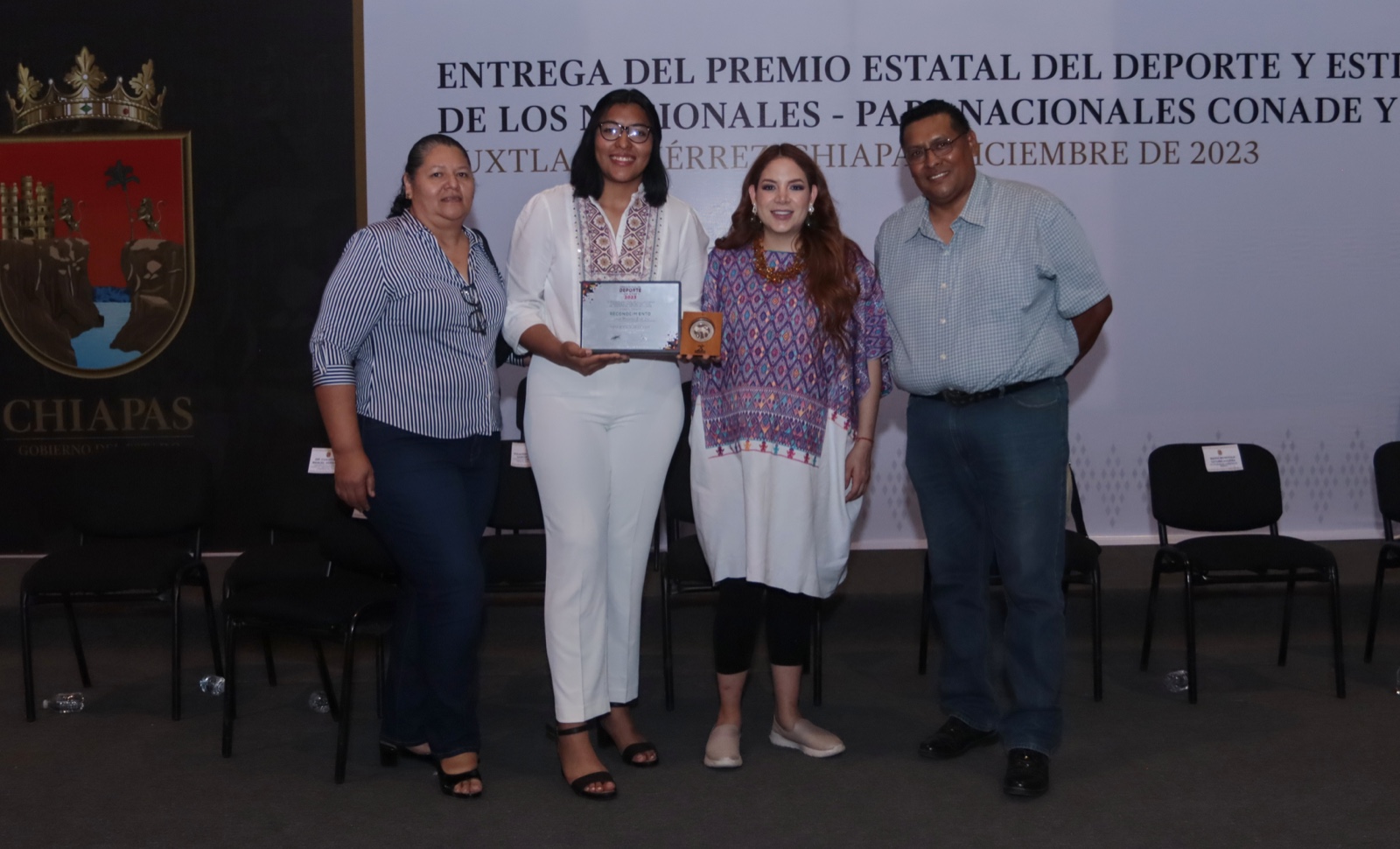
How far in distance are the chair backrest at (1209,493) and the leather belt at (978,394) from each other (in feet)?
4.87

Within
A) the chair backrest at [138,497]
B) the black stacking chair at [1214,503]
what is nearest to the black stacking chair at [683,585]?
the black stacking chair at [1214,503]

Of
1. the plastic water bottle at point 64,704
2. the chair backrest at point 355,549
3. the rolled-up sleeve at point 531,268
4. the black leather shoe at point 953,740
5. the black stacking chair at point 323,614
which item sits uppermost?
the rolled-up sleeve at point 531,268

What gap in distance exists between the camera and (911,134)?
3170mm

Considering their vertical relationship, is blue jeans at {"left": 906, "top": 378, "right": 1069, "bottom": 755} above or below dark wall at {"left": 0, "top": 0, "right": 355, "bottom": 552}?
below

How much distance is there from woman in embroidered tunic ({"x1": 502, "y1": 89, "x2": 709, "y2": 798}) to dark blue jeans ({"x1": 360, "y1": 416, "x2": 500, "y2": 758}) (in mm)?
181

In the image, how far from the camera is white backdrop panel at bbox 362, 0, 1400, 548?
5.24m

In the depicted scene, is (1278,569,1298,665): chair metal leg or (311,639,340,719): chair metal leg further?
(1278,569,1298,665): chair metal leg

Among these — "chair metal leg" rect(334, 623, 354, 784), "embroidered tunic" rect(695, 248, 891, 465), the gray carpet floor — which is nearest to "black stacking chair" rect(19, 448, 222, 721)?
the gray carpet floor

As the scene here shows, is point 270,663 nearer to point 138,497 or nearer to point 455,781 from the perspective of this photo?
point 138,497

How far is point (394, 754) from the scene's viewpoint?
3.29 meters

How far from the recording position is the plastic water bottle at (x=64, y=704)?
3.86 meters

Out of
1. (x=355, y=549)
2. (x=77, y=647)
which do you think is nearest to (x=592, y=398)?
(x=355, y=549)

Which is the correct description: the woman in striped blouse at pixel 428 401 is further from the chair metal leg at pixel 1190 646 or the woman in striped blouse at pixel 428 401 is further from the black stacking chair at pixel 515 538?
the chair metal leg at pixel 1190 646

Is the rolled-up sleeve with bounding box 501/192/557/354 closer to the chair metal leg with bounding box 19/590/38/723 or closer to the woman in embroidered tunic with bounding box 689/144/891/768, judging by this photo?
the woman in embroidered tunic with bounding box 689/144/891/768
